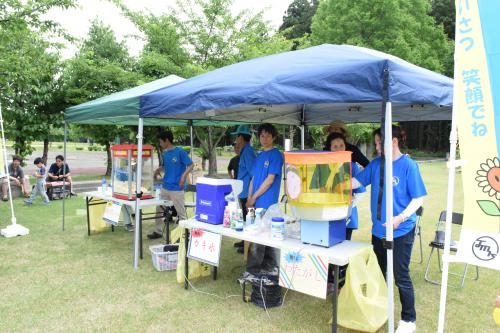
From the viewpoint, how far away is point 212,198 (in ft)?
12.1

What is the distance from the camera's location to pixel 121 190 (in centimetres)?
533

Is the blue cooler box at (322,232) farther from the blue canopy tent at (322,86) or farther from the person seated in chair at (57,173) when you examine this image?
the person seated in chair at (57,173)

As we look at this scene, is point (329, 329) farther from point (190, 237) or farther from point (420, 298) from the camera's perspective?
point (190, 237)

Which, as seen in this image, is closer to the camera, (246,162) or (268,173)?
(268,173)

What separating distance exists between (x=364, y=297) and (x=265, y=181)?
1.45 meters

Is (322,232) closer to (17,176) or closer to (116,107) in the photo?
(116,107)

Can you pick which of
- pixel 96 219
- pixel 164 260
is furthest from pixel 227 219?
pixel 96 219

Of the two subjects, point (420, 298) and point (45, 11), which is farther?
point (45, 11)

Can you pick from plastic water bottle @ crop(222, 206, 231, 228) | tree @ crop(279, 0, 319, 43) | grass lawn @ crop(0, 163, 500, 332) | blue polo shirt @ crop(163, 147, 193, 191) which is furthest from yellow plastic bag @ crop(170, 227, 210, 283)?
tree @ crop(279, 0, 319, 43)

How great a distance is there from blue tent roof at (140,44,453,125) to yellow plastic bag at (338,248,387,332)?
3.96 ft

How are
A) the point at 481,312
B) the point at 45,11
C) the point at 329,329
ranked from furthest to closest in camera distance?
the point at 45,11 < the point at 481,312 < the point at 329,329

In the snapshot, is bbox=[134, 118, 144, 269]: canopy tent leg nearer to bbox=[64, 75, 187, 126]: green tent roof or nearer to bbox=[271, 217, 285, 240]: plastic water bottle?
bbox=[64, 75, 187, 126]: green tent roof

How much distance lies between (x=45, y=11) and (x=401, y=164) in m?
7.49

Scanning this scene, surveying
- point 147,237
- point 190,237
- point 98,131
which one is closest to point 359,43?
point 98,131
